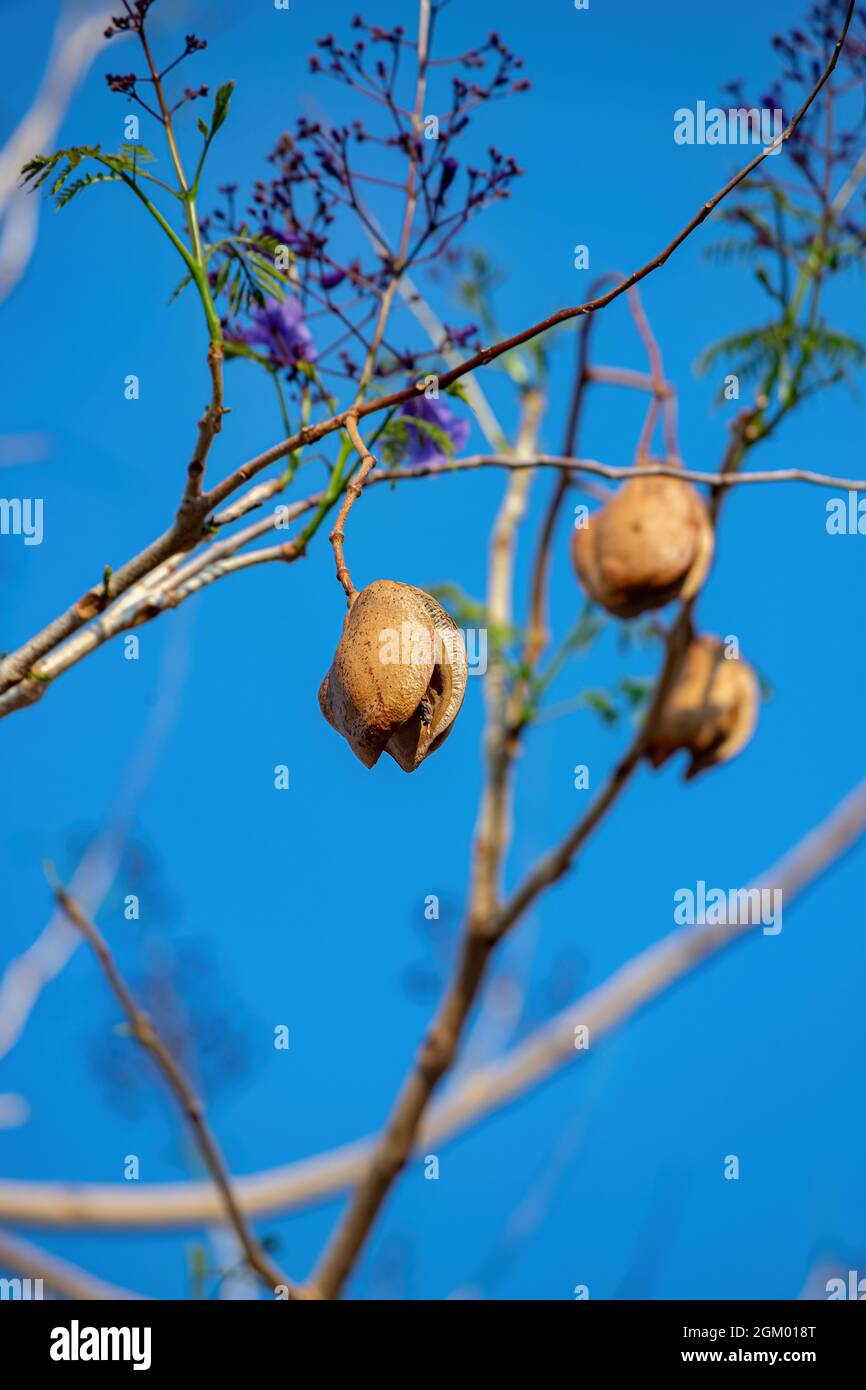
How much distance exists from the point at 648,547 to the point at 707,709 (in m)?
0.39

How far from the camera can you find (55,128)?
3053 mm

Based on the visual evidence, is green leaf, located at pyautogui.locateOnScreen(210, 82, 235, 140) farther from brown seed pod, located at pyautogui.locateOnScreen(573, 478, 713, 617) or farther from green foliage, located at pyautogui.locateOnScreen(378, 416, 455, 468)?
brown seed pod, located at pyautogui.locateOnScreen(573, 478, 713, 617)

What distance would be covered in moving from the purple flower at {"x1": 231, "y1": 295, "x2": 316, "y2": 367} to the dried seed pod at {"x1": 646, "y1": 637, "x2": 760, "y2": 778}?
101cm

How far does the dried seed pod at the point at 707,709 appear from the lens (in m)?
2.48

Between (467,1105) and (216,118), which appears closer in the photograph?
(216,118)

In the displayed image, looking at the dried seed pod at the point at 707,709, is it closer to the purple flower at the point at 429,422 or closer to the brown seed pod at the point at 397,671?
the purple flower at the point at 429,422

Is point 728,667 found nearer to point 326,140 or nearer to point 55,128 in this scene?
point 326,140

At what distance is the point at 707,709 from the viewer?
2.51 meters

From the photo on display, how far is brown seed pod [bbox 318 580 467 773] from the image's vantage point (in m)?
1.05

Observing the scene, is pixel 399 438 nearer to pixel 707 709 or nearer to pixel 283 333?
pixel 283 333

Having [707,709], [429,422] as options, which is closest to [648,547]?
[707,709]

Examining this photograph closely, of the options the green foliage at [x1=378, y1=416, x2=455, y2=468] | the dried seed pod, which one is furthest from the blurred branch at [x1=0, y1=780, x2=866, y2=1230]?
the green foliage at [x1=378, y1=416, x2=455, y2=468]
